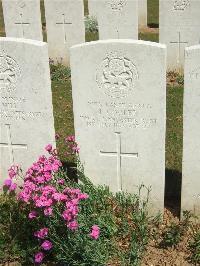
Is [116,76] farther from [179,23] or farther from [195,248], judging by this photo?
[179,23]

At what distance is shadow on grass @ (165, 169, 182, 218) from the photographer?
5108mm

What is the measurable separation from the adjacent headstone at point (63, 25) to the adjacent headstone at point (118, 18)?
575 mm

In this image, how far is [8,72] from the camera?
4.74 metres

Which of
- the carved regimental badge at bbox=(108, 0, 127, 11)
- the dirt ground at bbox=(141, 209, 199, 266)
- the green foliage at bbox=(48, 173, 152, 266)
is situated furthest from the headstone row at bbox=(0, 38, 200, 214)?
the carved regimental badge at bbox=(108, 0, 127, 11)

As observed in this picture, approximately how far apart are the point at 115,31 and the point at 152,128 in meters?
5.64

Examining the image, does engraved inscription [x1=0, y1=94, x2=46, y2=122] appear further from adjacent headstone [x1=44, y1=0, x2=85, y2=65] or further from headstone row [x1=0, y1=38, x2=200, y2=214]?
adjacent headstone [x1=44, y1=0, x2=85, y2=65]

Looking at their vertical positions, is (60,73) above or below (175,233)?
above

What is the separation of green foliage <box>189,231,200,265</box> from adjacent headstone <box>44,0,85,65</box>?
6.81 m

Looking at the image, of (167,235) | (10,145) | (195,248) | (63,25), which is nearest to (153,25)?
(63,25)

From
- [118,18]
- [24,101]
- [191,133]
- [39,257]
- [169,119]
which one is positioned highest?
[118,18]

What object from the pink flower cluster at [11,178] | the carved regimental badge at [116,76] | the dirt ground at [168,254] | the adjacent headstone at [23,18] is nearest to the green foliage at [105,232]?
the dirt ground at [168,254]

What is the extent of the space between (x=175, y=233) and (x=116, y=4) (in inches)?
251

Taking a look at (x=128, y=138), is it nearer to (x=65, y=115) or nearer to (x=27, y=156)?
(x=27, y=156)

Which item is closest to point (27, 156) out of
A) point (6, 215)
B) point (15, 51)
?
point (6, 215)
